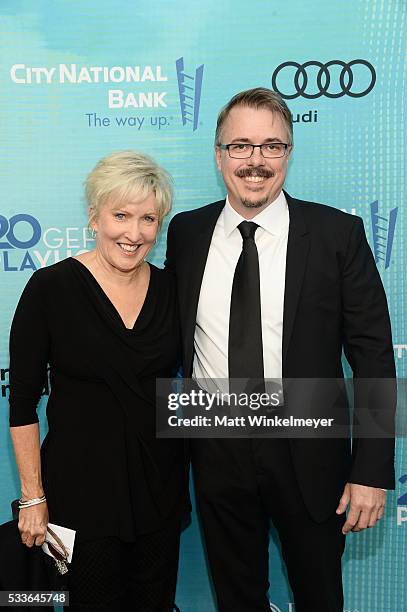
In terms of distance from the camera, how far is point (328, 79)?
229 centimetres

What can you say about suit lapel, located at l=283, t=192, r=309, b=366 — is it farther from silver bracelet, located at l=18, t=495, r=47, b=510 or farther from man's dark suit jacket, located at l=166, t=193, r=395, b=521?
silver bracelet, located at l=18, t=495, r=47, b=510

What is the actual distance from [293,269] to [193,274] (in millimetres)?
319

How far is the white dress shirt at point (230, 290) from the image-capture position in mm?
1781

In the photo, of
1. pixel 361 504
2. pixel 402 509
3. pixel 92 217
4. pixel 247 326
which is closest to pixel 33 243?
pixel 92 217

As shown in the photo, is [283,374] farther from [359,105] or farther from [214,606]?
[214,606]

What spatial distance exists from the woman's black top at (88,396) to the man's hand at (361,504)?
58 centimetres

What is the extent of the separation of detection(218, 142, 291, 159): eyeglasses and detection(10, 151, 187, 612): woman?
0.80 feet

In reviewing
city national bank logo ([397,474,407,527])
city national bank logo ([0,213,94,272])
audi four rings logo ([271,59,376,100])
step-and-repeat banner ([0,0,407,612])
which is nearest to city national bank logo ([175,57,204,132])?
step-and-repeat banner ([0,0,407,612])

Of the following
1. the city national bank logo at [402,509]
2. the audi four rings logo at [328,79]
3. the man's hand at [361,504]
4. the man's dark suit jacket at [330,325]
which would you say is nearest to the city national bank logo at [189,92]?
the audi four rings logo at [328,79]

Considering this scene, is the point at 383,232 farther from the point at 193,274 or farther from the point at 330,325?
the point at 193,274

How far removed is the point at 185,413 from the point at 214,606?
47.0 inches

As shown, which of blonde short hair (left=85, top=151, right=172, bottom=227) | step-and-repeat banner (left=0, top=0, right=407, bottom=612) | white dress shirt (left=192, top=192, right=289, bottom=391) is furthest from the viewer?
step-and-repeat banner (left=0, top=0, right=407, bottom=612)

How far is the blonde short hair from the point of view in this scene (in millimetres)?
1670

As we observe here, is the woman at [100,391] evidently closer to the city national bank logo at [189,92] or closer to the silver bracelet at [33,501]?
the silver bracelet at [33,501]
